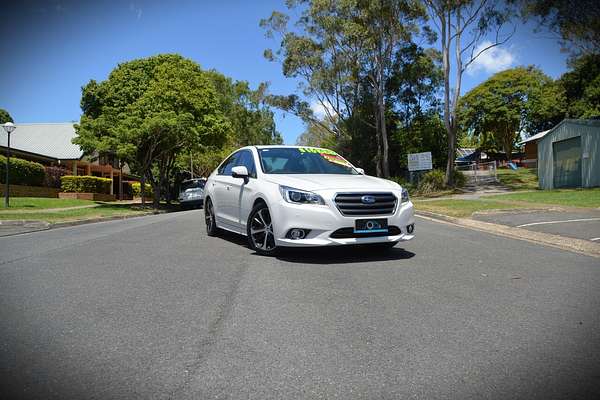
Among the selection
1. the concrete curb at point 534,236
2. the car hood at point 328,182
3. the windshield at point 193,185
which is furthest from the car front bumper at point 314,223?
the windshield at point 193,185

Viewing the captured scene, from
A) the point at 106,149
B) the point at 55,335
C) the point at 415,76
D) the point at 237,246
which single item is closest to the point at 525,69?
the point at 415,76

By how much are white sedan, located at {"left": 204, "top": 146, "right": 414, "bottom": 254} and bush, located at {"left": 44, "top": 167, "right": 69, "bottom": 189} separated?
2891 centimetres

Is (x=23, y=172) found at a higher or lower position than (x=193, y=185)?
higher

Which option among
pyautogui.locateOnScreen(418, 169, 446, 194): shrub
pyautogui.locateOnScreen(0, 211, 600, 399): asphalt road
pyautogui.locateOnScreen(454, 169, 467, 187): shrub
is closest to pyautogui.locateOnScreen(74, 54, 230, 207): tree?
pyautogui.locateOnScreen(418, 169, 446, 194): shrub

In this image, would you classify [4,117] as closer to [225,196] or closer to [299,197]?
[225,196]

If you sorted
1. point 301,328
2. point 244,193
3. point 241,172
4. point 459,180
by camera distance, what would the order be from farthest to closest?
point 459,180 < point 244,193 < point 241,172 < point 301,328

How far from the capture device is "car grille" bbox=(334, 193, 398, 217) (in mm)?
6262

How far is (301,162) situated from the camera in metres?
7.82

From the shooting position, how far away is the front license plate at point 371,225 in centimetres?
627

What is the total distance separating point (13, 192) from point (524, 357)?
99.5 ft

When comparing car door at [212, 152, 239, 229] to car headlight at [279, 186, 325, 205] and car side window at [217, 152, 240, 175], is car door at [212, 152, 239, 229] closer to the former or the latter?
car side window at [217, 152, 240, 175]

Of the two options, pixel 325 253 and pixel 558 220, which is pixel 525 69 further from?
pixel 325 253

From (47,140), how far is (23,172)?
1420 cm

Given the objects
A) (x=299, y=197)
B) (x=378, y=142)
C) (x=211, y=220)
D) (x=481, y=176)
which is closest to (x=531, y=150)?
(x=481, y=176)
